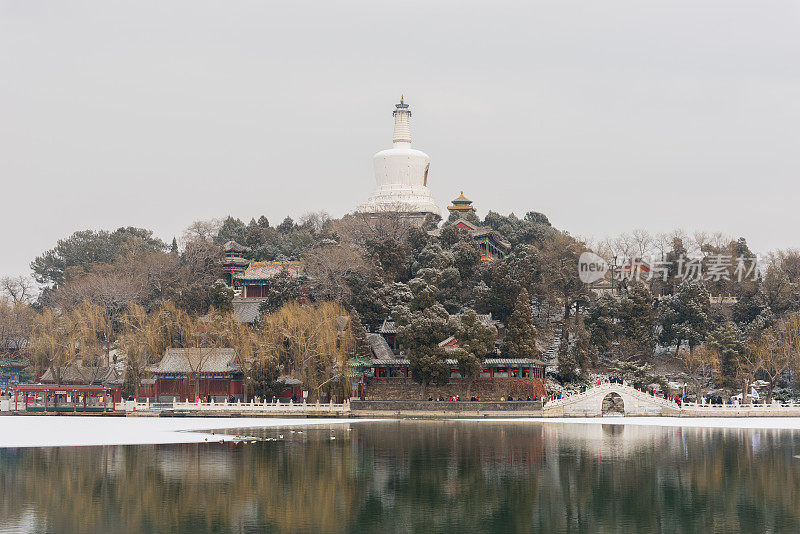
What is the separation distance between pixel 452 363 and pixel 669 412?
1428cm

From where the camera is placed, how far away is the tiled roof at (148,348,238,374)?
7500cm

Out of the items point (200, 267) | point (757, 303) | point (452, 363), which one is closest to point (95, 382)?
point (200, 267)

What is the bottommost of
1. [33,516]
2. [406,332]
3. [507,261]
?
[33,516]

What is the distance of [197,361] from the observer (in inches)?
2960

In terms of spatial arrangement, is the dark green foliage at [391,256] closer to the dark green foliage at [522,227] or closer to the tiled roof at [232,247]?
the dark green foliage at [522,227]

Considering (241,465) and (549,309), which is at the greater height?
(549,309)

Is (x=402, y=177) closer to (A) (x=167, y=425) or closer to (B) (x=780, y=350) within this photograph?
(B) (x=780, y=350)

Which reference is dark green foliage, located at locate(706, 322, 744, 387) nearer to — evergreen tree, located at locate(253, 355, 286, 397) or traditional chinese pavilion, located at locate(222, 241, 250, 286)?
evergreen tree, located at locate(253, 355, 286, 397)

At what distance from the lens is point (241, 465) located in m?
40.0

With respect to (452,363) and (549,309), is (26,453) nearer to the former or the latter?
(452,363)

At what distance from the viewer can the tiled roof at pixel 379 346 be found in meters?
75.8

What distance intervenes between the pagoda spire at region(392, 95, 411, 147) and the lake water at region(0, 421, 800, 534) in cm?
6952

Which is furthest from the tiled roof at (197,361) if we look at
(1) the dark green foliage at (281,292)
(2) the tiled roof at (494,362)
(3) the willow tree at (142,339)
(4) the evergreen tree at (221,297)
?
(2) the tiled roof at (494,362)

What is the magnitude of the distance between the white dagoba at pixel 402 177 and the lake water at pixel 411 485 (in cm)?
6182
